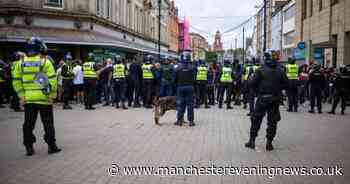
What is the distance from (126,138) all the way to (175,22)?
225ft

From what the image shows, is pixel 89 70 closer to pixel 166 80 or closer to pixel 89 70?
pixel 89 70

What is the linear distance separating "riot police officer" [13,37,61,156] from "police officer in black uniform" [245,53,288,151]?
4.01m

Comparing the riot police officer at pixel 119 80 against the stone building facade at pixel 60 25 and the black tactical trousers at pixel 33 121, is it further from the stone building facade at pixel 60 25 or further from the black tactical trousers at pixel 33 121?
the stone building facade at pixel 60 25

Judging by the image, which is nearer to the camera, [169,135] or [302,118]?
[169,135]

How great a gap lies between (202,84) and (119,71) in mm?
3558

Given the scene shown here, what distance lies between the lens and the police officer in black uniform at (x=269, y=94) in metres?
7.98

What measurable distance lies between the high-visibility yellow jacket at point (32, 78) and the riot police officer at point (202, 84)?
378 inches

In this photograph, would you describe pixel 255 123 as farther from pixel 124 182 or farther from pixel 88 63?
pixel 88 63

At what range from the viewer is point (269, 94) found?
26.1 ft

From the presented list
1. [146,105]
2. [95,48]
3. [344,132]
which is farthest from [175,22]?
[344,132]

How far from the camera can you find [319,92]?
14445 mm

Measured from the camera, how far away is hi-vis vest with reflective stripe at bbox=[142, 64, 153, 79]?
52.2ft

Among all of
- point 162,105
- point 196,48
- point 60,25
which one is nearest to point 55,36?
point 60,25

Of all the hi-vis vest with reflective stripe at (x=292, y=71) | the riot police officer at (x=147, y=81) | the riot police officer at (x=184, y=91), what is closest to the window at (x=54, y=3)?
the riot police officer at (x=147, y=81)
